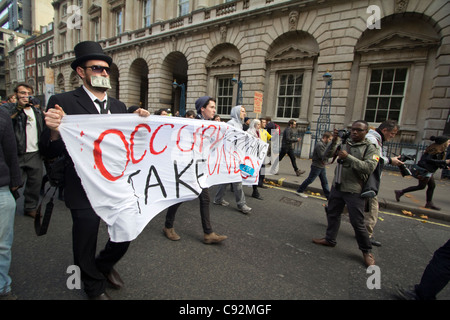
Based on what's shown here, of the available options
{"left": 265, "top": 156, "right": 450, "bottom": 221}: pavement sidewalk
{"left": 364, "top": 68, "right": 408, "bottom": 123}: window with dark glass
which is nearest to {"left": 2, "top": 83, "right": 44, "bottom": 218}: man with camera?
{"left": 265, "top": 156, "right": 450, "bottom": 221}: pavement sidewalk

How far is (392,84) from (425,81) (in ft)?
3.77

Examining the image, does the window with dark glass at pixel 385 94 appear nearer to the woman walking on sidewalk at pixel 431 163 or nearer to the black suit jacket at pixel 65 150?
the woman walking on sidewalk at pixel 431 163

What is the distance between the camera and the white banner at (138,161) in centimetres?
182

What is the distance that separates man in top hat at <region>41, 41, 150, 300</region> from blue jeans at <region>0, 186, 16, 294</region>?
52cm

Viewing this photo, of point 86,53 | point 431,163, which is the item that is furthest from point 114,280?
point 431,163

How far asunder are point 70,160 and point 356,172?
3.17 metres

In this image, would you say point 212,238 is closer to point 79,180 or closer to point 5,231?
point 79,180

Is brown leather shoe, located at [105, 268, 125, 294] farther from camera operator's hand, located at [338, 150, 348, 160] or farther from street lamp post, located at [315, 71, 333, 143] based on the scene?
street lamp post, located at [315, 71, 333, 143]

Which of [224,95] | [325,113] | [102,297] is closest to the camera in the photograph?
[102,297]

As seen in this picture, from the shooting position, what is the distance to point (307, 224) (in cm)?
393

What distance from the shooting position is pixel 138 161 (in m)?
2.24

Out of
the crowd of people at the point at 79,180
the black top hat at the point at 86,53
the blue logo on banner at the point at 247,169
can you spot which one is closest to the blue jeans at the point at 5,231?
the crowd of people at the point at 79,180
